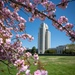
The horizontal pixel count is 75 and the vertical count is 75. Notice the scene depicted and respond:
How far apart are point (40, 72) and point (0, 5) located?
2.41m

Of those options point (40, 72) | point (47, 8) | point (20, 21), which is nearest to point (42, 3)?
point (47, 8)

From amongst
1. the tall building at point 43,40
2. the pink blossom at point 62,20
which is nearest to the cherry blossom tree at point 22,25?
the pink blossom at point 62,20

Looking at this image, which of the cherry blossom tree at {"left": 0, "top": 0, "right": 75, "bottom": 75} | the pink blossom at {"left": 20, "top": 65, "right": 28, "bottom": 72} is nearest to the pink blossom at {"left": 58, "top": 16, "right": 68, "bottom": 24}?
the cherry blossom tree at {"left": 0, "top": 0, "right": 75, "bottom": 75}

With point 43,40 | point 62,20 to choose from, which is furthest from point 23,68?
point 43,40

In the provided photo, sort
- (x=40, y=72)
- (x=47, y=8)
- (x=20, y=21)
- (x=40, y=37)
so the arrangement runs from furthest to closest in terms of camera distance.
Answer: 1. (x=40, y=37)
2. (x=20, y=21)
3. (x=47, y=8)
4. (x=40, y=72)

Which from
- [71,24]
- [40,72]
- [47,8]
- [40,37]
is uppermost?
[40,37]

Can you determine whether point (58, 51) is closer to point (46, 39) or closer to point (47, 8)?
point (46, 39)

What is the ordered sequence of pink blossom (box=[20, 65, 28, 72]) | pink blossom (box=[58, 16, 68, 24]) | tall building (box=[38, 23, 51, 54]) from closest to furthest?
pink blossom (box=[20, 65, 28, 72]), pink blossom (box=[58, 16, 68, 24]), tall building (box=[38, 23, 51, 54])

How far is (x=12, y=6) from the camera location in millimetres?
4305

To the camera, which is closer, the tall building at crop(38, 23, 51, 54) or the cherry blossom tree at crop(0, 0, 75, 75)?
the cherry blossom tree at crop(0, 0, 75, 75)

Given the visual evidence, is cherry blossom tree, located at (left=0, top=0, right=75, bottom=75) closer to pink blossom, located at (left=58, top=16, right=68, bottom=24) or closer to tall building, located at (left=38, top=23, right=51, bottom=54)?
pink blossom, located at (left=58, top=16, right=68, bottom=24)

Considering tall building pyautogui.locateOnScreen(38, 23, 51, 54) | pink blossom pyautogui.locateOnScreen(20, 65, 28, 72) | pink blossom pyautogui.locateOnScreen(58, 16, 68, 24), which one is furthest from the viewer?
tall building pyautogui.locateOnScreen(38, 23, 51, 54)

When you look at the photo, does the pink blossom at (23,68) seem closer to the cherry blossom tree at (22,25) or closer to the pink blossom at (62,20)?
the cherry blossom tree at (22,25)

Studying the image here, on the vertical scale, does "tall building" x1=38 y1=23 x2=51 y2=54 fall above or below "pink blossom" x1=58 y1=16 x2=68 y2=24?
above
